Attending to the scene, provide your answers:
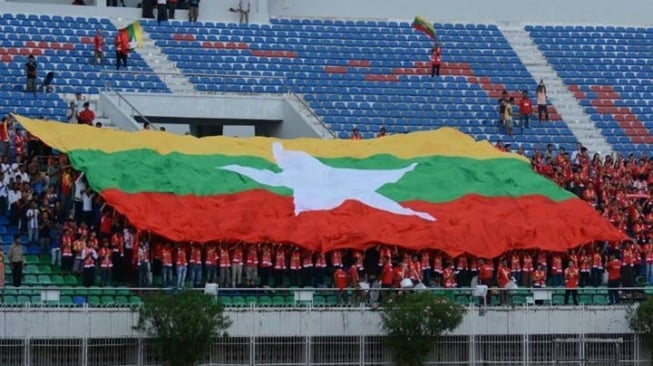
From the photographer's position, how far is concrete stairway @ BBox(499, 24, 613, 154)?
44094 millimetres

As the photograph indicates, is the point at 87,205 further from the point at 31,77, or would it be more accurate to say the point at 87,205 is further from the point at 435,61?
the point at 435,61

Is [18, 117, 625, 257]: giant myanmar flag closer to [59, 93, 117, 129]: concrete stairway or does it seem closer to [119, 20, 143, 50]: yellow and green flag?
[59, 93, 117, 129]: concrete stairway

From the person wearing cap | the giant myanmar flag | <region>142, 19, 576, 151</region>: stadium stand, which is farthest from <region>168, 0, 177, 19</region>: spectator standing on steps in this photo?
the giant myanmar flag

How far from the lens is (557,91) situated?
46188mm

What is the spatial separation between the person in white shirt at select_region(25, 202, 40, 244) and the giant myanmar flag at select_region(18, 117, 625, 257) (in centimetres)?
109

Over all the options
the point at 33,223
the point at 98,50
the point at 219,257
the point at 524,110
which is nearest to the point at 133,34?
Result: the point at 98,50

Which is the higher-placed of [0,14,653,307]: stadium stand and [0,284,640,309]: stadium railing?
[0,14,653,307]: stadium stand

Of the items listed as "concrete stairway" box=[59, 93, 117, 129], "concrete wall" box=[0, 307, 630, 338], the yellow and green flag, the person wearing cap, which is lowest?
"concrete wall" box=[0, 307, 630, 338]

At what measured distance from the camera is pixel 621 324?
3238 cm

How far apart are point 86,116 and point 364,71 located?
29.3 ft

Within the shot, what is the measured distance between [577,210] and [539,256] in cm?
171

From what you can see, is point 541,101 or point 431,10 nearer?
point 541,101

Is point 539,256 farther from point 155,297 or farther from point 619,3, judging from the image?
point 619,3

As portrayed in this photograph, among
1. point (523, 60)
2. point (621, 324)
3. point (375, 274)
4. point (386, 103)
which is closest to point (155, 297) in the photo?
point (375, 274)
